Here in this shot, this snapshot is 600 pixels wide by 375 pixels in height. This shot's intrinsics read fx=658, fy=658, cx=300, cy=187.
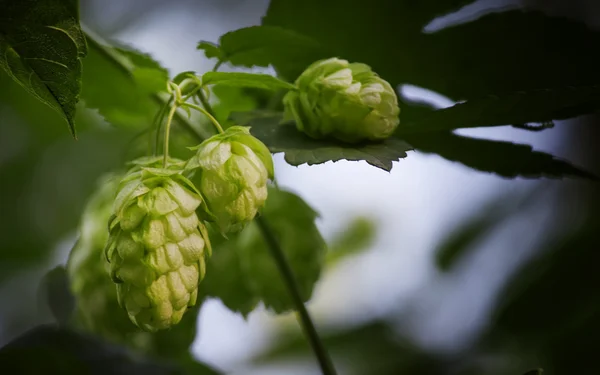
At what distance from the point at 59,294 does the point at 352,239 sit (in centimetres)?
127

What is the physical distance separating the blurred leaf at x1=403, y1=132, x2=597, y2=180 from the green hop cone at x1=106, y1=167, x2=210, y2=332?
0.41 meters

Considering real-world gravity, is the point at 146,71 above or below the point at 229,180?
above


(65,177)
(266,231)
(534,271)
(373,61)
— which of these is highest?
(65,177)

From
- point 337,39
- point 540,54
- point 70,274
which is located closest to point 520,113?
point 540,54

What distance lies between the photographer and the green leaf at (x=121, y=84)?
1.01 metres

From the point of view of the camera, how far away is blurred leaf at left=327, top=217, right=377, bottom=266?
232cm

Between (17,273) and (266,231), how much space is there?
1075 millimetres

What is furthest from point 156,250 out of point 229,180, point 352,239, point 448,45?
point 352,239

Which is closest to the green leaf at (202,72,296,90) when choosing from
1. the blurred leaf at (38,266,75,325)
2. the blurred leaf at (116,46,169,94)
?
the blurred leaf at (116,46,169,94)

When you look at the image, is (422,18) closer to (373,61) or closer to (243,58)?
(373,61)

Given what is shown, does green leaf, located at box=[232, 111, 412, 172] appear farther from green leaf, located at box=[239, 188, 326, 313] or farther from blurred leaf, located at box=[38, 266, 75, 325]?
blurred leaf, located at box=[38, 266, 75, 325]

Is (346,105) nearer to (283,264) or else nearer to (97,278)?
(283,264)

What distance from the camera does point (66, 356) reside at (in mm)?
1024

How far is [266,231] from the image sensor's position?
1040 millimetres
